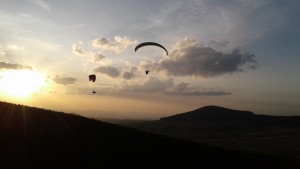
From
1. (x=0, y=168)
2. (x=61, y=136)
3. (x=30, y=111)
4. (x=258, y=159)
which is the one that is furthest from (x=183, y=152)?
(x=0, y=168)

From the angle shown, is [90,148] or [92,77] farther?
[92,77]

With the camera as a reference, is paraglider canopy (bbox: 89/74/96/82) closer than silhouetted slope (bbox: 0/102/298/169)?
No

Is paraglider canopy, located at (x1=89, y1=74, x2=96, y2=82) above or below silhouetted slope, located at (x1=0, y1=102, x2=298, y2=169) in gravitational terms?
above

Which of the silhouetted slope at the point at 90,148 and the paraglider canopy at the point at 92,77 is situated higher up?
the paraglider canopy at the point at 92,77

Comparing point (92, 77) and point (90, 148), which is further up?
point (92, 77)

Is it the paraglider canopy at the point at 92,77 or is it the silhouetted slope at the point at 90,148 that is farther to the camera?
the paraglider canopy at the point at 92,77

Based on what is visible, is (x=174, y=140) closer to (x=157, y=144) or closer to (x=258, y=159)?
(x=157, y=144)

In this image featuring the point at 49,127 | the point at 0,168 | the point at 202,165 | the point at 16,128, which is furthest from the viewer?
the point at 202,165

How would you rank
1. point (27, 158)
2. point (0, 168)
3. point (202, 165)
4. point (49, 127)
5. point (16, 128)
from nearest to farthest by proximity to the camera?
point (0, 168)
point (27, 158)
point (16, 128)
point (49, 127)
point (202, 165)
